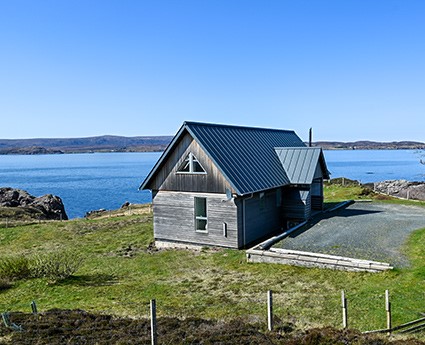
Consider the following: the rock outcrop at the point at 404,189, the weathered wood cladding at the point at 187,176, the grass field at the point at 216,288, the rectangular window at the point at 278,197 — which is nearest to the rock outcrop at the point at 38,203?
the grass field at the point at 216,288

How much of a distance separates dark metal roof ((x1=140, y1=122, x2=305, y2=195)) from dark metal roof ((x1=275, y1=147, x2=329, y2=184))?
0.44m

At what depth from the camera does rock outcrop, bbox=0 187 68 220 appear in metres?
47.2

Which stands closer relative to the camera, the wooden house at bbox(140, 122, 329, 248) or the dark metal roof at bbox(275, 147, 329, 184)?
the wooden house at bbox(140, 122, 329, 248)

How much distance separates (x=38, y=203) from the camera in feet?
160

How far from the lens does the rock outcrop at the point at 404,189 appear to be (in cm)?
4320

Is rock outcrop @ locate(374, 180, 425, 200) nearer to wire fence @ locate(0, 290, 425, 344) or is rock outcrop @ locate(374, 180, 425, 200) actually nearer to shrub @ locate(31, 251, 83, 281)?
wire fence @ locate(0, 290, 425, 344)

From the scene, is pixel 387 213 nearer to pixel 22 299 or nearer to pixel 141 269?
pixel 141 269

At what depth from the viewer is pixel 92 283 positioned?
1812 cm

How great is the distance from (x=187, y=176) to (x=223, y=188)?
8.35 feet

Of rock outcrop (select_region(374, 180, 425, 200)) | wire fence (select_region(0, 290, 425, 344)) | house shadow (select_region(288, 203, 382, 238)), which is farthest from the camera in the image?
rock outcrop (select_region(374, 180, 425, 200))

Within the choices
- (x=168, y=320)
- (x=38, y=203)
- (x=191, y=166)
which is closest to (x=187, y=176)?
(x=191, y=166)

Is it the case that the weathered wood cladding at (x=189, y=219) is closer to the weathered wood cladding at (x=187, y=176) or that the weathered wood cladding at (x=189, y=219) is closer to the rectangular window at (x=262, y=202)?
the weathered wood cladding at (x=187, y=176)

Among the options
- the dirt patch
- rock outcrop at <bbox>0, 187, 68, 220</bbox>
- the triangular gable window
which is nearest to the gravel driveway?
the triangular gable window

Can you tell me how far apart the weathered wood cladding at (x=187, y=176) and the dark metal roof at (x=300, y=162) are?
21.1 ft
